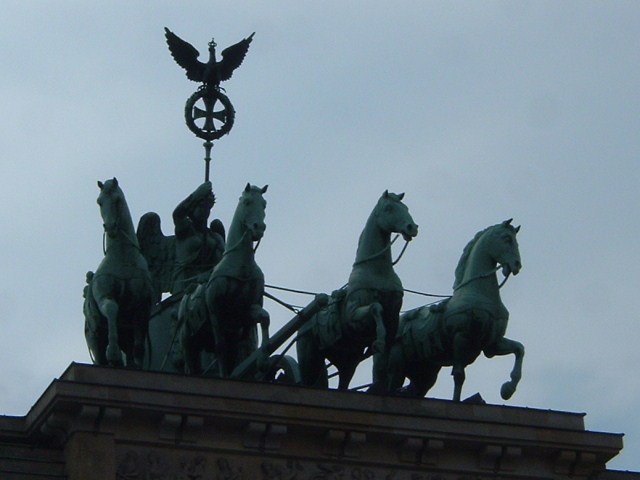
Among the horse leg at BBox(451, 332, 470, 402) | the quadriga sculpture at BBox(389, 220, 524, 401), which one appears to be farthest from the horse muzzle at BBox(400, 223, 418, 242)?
the horse leg at BBox(451, 332, 470, 402)

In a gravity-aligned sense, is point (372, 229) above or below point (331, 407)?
above

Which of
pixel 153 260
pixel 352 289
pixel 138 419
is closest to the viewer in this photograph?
pixel 138 419

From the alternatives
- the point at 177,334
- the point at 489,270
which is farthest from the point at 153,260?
the point at 489,270

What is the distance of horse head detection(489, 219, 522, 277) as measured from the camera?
1457 inches

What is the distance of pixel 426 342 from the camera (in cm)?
3719

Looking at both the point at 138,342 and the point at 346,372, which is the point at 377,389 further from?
the point at 138,342

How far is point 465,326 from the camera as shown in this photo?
121 feet

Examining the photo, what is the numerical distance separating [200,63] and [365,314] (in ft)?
24.0

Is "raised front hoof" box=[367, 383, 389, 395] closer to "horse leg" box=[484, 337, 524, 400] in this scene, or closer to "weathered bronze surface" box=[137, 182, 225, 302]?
"horse leg" box=[484, 337, 524, 400]

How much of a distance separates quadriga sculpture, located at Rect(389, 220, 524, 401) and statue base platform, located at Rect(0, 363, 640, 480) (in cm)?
96

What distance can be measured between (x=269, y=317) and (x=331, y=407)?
171 cm

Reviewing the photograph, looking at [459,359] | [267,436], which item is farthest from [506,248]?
[267,436]

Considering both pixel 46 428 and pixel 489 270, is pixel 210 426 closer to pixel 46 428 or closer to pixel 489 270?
pixel 46 428

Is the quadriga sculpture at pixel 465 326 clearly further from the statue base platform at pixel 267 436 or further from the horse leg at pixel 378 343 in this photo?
the statue base platform at pixel 267 436
